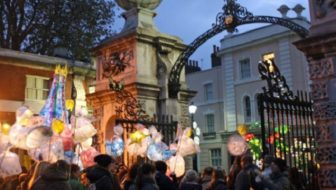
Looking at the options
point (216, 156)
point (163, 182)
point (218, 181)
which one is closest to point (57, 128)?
point (163, 182)

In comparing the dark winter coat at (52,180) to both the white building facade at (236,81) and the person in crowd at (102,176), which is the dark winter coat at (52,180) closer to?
the person in crowd at (102,176)

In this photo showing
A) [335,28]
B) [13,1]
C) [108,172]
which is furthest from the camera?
[13,1]

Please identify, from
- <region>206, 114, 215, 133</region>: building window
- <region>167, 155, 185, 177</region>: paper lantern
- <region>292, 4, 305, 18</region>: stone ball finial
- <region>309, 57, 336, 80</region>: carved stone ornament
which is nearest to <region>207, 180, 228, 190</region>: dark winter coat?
<region>309, 57, 336, 80</region>: carved stone ornament

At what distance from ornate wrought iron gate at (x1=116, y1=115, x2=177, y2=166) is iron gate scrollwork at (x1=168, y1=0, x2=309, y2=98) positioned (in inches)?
30.8

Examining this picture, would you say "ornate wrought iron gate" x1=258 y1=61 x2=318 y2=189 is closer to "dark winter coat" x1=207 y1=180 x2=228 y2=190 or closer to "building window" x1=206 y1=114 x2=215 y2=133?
"dark winter coat" x1=207 y1=180 x2=228 y2=190

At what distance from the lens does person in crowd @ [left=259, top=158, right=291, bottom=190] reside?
24.5 ft

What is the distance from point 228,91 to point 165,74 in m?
24.9

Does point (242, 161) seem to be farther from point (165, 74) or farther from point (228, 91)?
point (228, 91)

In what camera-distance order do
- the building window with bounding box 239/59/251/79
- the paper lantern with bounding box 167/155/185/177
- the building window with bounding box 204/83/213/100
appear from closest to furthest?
the paper lantern with bounding box 167/155/185/177, the building window with bounding box 239/59/251/79, the building window with bounding box 204/83/213/100

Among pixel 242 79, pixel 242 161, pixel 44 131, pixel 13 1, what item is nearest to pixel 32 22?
pixel 13 1

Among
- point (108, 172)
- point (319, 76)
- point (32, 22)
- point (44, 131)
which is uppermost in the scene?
point (32, 22)

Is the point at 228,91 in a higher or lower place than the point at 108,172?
higher

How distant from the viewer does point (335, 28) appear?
8094 mm

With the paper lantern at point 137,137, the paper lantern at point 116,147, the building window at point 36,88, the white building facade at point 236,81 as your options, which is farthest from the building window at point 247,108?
the paper lantern at point 137,137
